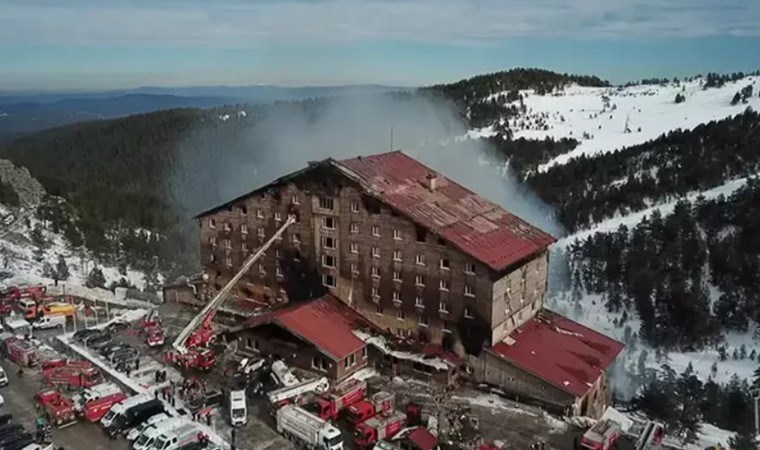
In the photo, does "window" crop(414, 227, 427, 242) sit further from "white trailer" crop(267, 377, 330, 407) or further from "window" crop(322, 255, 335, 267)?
"white trailer" crop(267, 377, 330, 407)

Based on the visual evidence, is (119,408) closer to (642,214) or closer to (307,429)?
(307,429)

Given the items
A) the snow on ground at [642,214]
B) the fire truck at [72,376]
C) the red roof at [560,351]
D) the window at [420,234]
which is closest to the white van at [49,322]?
the fire truck at [72,376]

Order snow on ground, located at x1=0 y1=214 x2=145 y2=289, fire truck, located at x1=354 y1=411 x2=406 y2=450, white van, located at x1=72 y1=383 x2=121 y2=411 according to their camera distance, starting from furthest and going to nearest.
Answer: snow on ground, located at x1=0 y1=214 x2=145 y2=289, white van, located at x1=72 y1=383 x2=121 y2=411, fire truck, located at x1=354 y1=411 x2=406 y2=450

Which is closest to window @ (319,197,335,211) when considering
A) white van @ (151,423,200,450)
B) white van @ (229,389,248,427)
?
white van @ (229,389,248,427)

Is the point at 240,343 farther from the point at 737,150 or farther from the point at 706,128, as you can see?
the point at 706,128

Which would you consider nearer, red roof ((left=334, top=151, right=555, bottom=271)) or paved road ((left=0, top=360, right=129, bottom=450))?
paved road ((left=0, top=360, right=129, bottom=450))

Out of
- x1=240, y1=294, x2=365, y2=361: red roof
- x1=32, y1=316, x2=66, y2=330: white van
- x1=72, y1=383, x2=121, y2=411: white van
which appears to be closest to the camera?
x1=72, y1=383, x2=121, y2=411: white van

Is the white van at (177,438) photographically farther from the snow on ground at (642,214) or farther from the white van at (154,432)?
the snow on ground at (642,214)

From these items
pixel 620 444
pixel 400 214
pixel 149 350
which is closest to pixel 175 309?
pixel 149 350
